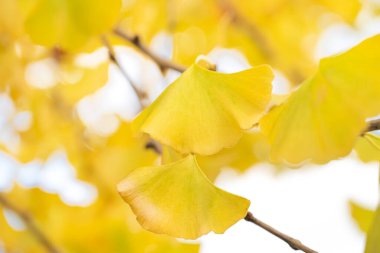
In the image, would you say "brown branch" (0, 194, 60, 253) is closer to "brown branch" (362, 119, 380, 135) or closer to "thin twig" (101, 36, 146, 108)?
"thin twig" (101, 36, 146, 108)

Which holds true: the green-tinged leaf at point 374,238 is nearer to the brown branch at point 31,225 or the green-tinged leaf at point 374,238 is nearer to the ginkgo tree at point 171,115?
the ginkgo tree at point 171,115

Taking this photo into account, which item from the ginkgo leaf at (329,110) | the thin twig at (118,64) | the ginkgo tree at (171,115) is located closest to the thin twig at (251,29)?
the ginkgo tree at (171,115)

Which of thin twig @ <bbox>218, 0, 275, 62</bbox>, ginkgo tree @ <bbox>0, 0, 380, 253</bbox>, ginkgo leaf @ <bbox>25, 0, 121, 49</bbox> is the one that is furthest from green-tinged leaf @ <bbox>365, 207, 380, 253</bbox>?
thin twig @ <bbox>218, 0, 275, 62</bbox>

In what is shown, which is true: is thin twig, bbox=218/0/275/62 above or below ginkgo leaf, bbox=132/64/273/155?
below

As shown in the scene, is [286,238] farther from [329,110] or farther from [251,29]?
[251,29]

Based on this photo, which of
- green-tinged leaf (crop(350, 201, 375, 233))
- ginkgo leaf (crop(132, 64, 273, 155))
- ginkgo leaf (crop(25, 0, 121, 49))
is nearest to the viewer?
ginkgo leaf (crop(132, 64, 273, 155))

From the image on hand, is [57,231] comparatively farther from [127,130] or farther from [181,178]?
[181,178]

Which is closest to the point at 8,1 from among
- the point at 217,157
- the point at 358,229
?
the point at 217,157

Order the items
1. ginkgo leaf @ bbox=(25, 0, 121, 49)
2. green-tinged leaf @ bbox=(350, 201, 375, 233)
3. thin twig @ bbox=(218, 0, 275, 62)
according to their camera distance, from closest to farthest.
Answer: ginkgo leaf @ bbox=(25, 0, 121, 49)
green-tinged leaf @ bbox=(350, 201, 375, 233)
thin twig @ bbox=(218, 0, 275, 62)
